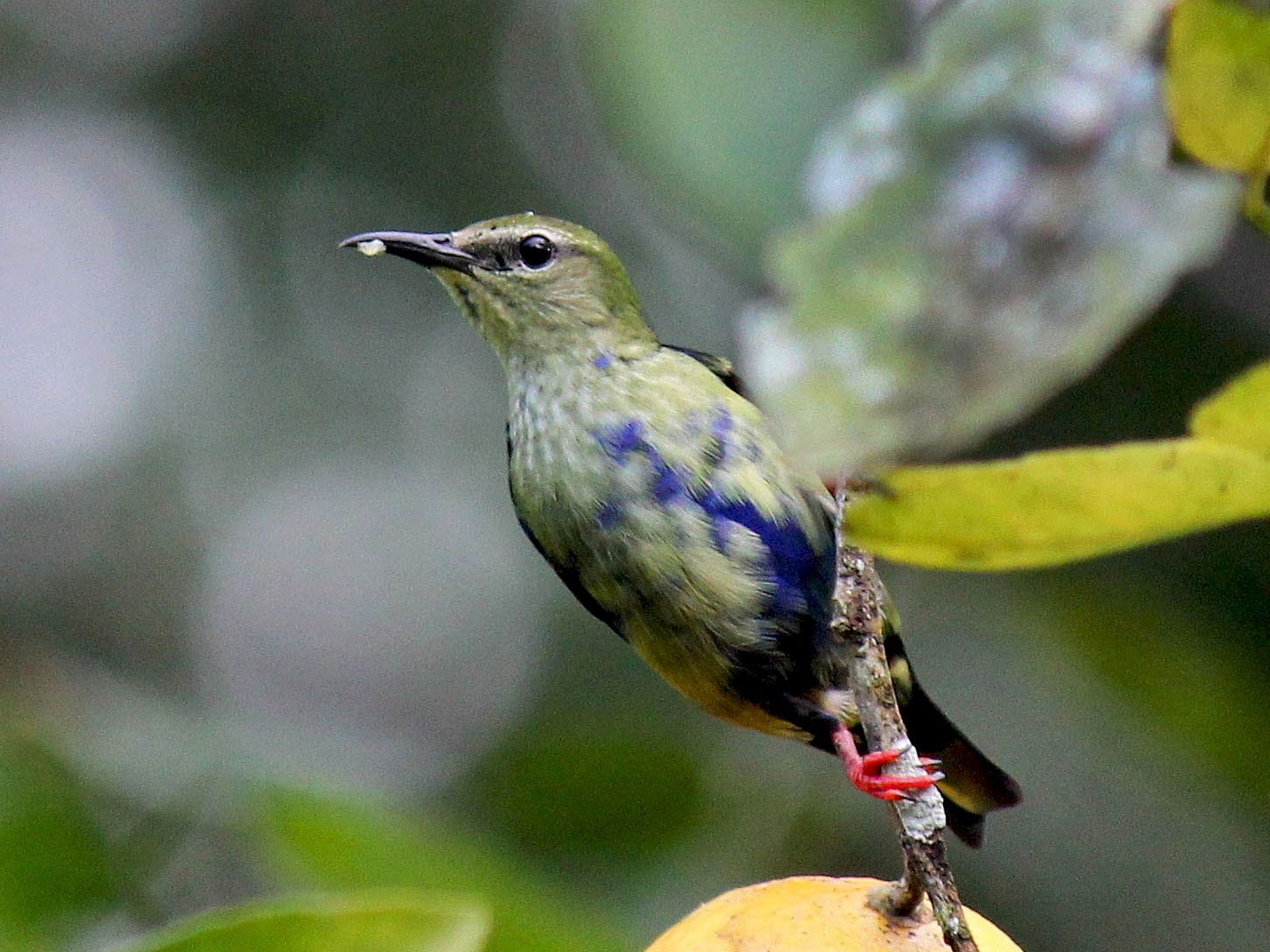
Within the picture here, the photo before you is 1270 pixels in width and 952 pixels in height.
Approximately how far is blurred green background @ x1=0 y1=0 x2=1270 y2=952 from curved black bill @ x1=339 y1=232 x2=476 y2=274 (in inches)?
16.2

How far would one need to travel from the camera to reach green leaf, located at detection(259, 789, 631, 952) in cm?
217

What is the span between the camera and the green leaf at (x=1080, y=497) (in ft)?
3.14

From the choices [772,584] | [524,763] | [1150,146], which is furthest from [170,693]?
[1150,146]

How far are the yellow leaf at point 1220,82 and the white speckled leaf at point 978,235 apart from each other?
0.03 metres

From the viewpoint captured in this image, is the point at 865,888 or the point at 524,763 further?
the point at 524,763

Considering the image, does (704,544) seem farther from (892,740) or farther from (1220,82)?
(1220,82)

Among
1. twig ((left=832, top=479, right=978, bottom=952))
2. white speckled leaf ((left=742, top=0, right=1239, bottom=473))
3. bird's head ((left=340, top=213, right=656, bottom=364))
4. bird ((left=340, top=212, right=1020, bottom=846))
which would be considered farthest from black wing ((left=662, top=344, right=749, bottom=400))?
white speckled leaf ((left=742, top=0, right=1239, bottom=473))

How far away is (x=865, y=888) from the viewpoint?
5.48ft

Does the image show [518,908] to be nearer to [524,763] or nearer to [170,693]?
[524,763]

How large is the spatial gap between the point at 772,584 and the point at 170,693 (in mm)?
3284

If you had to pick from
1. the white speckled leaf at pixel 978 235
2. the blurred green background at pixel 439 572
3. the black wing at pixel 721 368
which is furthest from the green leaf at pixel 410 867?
the white speckled leaf at pixel 978 235

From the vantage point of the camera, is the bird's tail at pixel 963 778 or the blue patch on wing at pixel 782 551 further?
the bird's tail at pixel 963 778

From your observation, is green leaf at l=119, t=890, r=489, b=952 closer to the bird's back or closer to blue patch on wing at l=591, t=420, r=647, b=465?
the bird's back

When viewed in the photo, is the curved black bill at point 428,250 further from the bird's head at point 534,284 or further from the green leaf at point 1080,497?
the green leaf at point 1080,497
